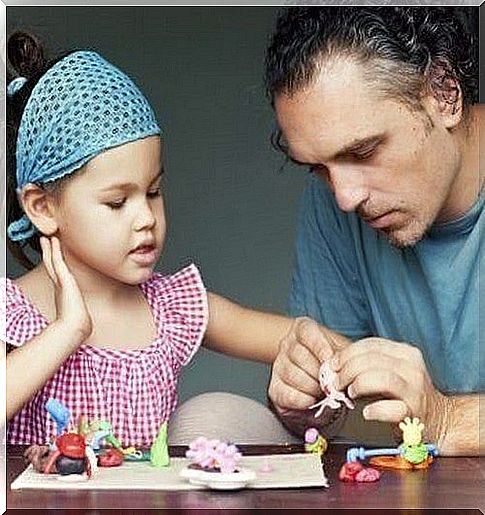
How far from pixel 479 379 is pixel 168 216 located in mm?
469

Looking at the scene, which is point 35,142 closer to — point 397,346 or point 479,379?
point 397,346

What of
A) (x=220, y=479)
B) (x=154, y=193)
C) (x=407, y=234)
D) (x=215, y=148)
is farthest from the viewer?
(x=215, y=148)

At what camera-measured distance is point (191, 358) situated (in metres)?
1.94

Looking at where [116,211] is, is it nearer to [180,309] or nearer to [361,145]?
[180,309]

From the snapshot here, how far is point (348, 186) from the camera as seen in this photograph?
1.86 m

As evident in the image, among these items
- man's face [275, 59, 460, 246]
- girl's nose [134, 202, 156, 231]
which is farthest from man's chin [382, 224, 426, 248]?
girl's nose [134, 202, 156, 231]

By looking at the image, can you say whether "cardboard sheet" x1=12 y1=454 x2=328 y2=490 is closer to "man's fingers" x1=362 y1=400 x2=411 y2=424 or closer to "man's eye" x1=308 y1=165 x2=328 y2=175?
"man's fingers" x1=362 y1=400 x2=411 y2=424

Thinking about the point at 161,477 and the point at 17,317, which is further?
the point at 17,317

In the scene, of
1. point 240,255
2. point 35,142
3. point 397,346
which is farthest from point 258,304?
point 35,142

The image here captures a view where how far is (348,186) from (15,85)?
1.40 feet

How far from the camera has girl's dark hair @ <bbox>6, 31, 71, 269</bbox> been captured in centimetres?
186

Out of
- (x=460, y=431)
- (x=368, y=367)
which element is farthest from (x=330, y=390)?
(x=460, y=431)

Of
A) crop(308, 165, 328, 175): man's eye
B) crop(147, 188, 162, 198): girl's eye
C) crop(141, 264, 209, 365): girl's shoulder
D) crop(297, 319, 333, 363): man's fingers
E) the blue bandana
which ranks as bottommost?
crop(297, 319, 333, 363): man's fingers

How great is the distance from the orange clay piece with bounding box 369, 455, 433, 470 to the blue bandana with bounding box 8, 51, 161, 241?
47 centimetres
